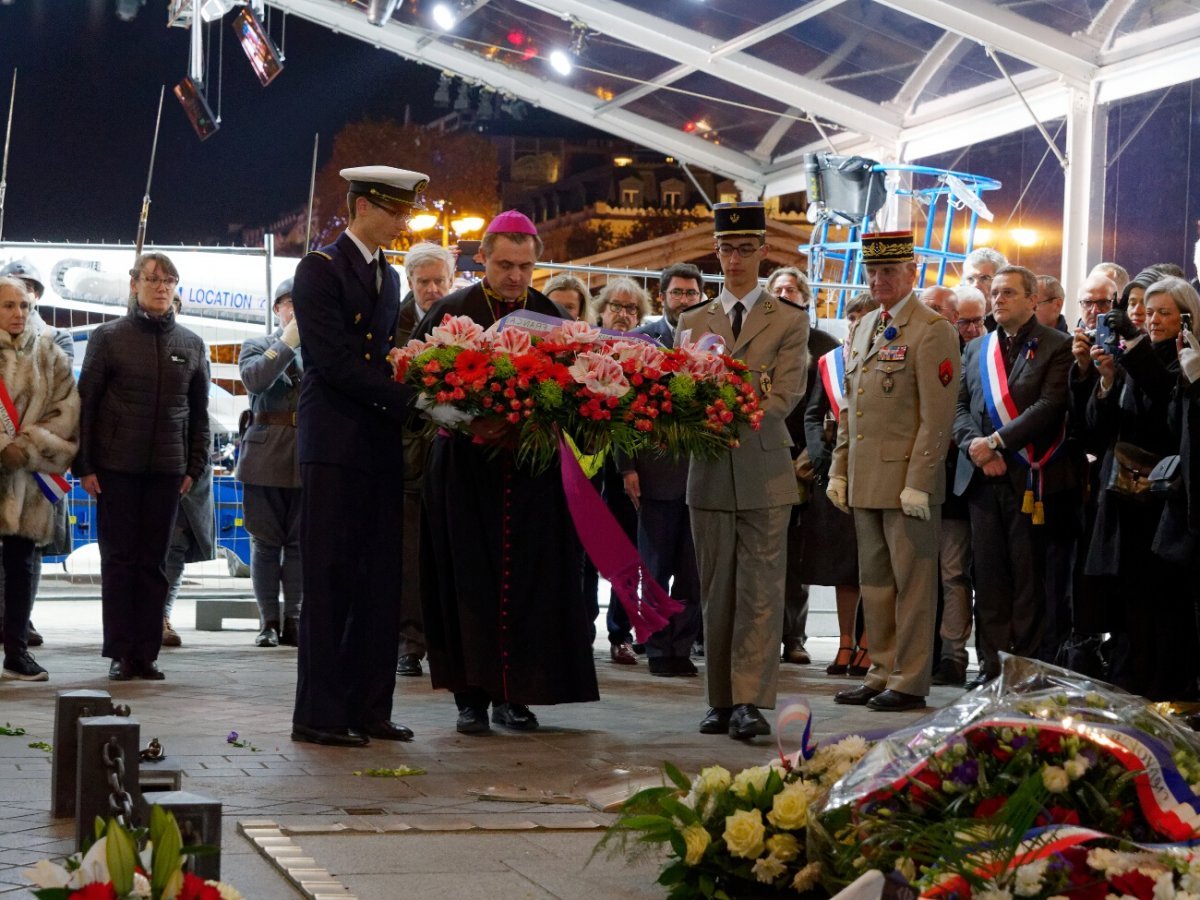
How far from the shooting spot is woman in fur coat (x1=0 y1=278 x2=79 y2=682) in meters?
8.00

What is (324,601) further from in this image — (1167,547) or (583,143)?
(583,143)

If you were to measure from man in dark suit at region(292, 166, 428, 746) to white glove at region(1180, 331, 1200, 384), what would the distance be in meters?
3.10

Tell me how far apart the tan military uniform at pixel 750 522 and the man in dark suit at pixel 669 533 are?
2108 mm

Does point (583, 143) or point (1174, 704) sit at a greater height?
point (583, 143)

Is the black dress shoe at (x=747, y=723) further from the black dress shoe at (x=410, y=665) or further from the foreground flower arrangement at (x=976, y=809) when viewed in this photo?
the foreground flower arrangement at (x=976, y=809)

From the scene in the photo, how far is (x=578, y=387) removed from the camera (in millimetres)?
6258

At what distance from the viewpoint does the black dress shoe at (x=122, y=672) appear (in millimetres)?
8078

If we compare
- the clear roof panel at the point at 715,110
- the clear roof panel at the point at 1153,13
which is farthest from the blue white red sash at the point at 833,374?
the clear roof panel at the point at 715,110

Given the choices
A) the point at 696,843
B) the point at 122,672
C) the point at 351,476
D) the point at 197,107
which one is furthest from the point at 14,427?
the point at 197,107

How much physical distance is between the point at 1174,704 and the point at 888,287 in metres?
2.13

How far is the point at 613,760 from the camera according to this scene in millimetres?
6031

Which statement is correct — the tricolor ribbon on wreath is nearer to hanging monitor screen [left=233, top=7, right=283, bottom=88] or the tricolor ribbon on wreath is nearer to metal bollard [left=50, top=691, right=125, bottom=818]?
metal bollard [left=50, top=691, right=125, bottom=818]

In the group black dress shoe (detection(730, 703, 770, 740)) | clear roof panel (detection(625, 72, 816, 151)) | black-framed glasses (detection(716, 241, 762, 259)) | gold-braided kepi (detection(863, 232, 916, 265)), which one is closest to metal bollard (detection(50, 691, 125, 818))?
black dress shoe (detection(730, 703, 770, 740))

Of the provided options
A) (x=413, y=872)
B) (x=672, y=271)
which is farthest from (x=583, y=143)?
(x=413, y=872)
